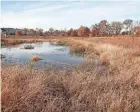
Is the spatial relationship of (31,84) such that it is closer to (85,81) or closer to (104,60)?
(85,81)

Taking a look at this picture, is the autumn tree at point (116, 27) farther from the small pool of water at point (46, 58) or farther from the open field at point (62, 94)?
the open field at point (62, 94)

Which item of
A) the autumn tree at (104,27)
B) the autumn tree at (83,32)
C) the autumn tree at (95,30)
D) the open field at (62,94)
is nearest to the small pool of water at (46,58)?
the open field at (62,94)

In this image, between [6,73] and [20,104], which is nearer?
[20,104]

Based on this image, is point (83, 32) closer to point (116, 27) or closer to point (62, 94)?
point (116, 27)

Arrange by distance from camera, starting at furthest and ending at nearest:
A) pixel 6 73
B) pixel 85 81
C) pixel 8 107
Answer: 1. pixel 85 81
2. pixel 6 73
3. pixel 8 107

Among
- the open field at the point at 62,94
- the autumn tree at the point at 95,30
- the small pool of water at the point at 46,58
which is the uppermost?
the autumn tree at the point at 95,30

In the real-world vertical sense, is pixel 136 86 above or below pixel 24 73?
below

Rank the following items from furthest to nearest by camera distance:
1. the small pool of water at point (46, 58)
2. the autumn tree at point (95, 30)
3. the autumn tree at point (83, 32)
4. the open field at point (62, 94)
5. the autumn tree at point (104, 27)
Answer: the autumn tree at point (104, 27) → the autumn tree at point (95, 30) → the autumn tree at point (83, 32) → the small pool of water at point (46, 58) → the open field at point (62, 94)

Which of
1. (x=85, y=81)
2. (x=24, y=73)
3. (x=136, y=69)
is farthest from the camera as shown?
(x=136, y=69)

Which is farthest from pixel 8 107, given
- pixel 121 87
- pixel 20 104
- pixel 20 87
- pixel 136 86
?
→ pixel 136 86

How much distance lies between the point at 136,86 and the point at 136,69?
1772 millimetres

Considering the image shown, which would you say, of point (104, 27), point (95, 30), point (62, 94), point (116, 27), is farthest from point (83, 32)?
point (62, 94)

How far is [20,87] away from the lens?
4.71 m

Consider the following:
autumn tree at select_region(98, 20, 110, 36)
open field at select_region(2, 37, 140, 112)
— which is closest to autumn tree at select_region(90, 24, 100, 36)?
autumn tree at select_region(98, 20, 110, 36)
